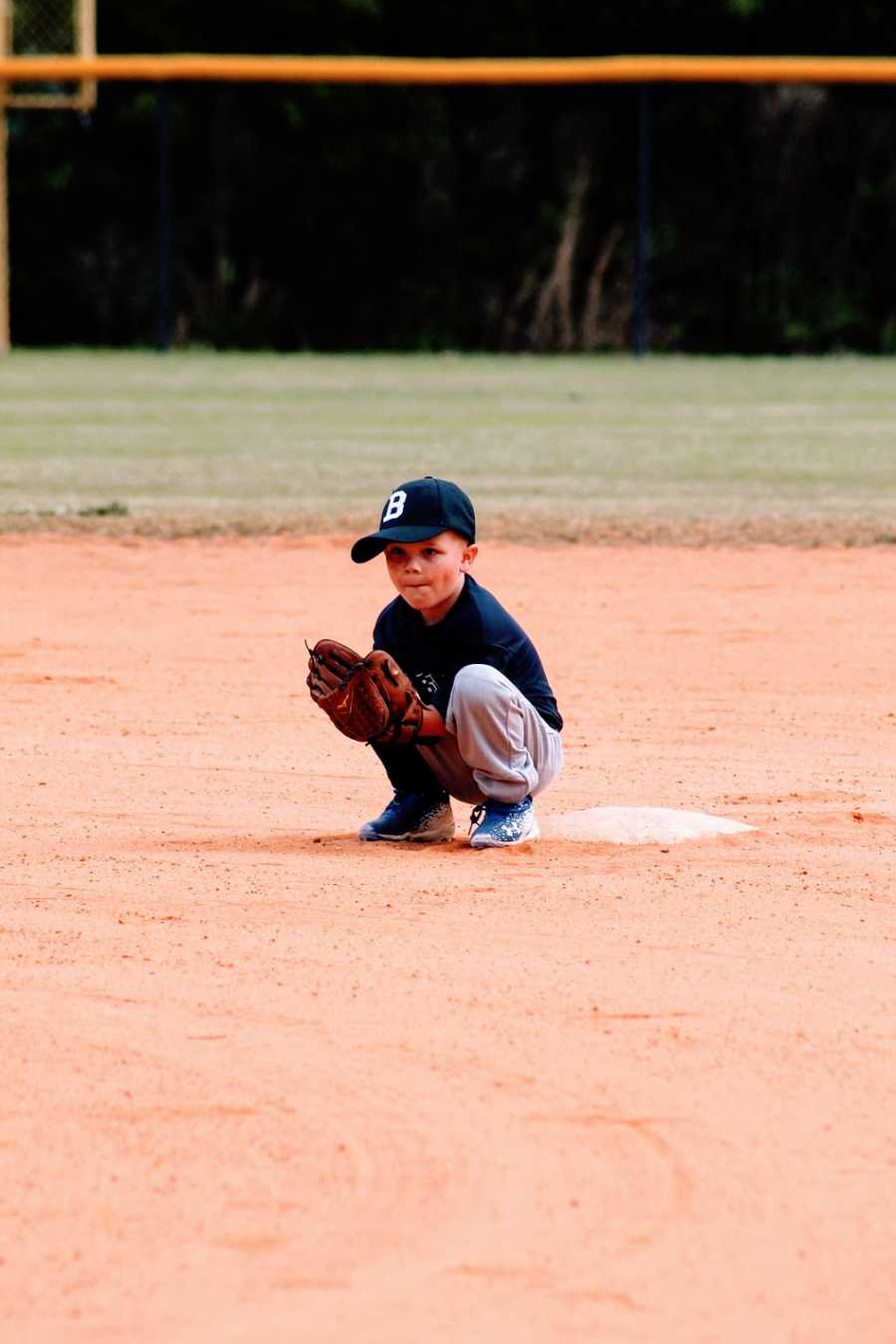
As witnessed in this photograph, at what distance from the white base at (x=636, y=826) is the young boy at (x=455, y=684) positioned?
98 mm

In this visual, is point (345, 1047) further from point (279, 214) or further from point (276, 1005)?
point (279, 214)

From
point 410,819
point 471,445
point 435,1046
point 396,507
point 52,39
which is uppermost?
point 52,39

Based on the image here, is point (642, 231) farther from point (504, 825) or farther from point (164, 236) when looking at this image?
point (504, 825)

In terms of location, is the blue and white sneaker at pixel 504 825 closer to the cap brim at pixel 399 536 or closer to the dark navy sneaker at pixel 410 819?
the dark navy sneaker at pixel 410 819

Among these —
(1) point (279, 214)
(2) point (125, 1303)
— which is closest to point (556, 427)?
(1) point (279, 214)

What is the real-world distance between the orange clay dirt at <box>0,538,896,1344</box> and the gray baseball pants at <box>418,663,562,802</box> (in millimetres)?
147

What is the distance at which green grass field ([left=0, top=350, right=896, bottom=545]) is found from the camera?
9.84 metres

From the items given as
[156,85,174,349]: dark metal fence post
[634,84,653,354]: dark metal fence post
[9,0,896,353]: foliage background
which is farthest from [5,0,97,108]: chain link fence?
[634,84,653,354]: dark metal fence post

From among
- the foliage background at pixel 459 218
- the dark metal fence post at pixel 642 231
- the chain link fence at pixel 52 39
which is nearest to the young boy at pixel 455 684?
the dark metal fence post at pixel 642 231

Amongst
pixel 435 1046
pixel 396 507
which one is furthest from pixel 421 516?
pixel 435 1046

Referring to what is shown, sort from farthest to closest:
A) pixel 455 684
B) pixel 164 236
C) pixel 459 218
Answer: pixel 459 218 → pixel 164 236 → pixel 455 684

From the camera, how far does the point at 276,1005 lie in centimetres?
319

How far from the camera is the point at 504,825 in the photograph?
4.28 metres

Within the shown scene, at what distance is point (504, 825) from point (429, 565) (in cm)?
57
